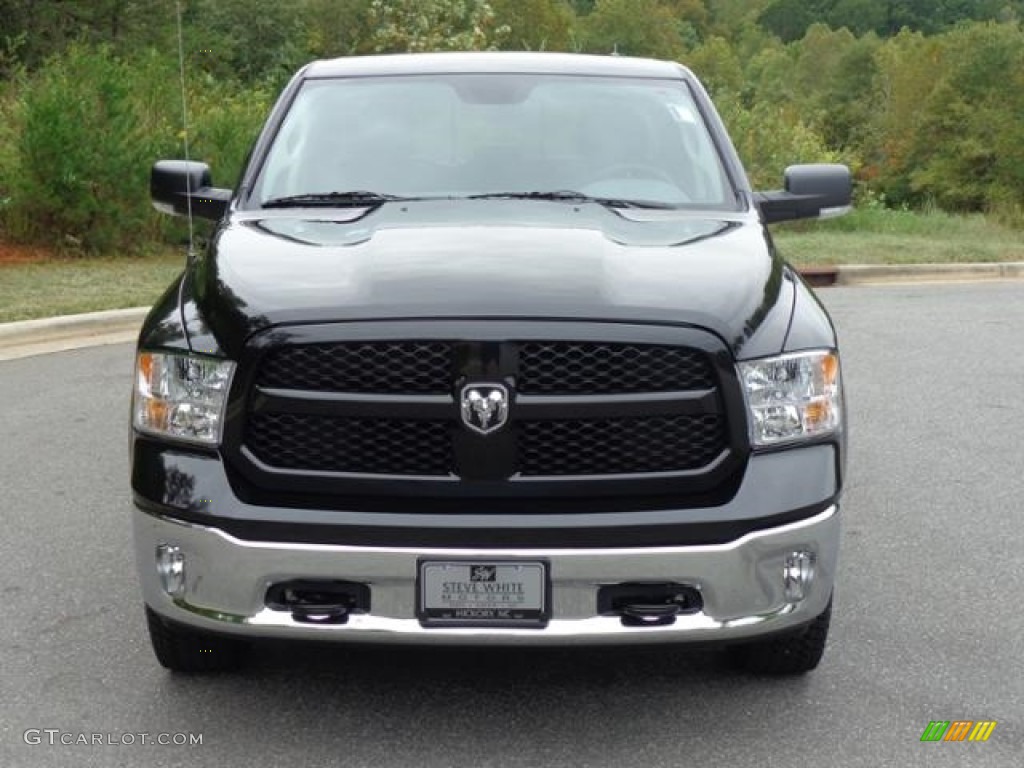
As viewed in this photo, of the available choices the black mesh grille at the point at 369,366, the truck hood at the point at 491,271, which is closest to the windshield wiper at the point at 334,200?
the truck hood at the point at 491,271

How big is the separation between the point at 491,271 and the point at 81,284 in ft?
30.5

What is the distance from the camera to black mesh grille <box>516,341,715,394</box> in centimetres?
356

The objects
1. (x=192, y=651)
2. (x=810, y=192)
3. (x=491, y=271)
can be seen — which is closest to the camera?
(x=491, y=271)

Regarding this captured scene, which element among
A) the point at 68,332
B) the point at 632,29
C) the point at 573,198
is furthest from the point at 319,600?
the point at 632,29

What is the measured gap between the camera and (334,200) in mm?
4785

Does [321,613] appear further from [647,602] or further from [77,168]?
[77,168]

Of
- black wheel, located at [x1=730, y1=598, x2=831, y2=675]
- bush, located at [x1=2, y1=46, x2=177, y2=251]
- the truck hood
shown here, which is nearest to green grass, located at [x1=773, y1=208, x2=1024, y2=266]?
bush, located at [x1=2, y1=46, x2=177, y2=251]

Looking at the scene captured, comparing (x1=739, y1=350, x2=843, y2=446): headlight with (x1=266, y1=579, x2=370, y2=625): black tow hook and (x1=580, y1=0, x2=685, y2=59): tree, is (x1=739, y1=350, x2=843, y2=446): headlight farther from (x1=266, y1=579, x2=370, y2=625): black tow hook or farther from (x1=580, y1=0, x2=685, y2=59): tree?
(x1=580, y1=0, x2=685, y2=59): tree

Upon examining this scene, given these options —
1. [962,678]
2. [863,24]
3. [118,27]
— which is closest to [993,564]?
[962,678]

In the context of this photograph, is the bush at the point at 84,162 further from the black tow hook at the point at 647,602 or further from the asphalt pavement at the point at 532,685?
the black tow hook at the point at 647,602

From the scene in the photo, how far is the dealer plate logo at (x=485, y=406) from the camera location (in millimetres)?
3531

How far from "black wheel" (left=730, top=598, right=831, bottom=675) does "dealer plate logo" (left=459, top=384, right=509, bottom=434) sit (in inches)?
41.7

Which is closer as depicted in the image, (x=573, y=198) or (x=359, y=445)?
(x=359, y=445)

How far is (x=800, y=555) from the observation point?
3.64m
